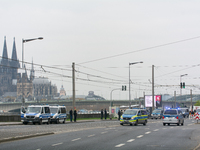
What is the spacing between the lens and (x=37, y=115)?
37.5 metres

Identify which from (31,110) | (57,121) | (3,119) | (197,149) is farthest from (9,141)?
(3,119)

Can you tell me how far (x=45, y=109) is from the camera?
39.2 meters

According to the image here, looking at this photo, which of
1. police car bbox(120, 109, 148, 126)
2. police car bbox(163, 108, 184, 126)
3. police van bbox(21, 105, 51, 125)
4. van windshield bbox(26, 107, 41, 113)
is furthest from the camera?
van windshield bbox(26, 107, 41, 113)

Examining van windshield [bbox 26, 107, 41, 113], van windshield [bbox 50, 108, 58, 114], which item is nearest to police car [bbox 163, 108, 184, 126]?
van windshield [bbox 50, 108, 58, 114]

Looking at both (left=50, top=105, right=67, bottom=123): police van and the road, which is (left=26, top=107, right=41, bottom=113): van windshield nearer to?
(left=50, top=105, right=67, bottom=123): police van

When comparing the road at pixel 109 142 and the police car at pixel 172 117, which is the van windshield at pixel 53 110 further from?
the road at pixel 109 142

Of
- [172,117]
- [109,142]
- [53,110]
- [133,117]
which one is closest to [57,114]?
[53,110]

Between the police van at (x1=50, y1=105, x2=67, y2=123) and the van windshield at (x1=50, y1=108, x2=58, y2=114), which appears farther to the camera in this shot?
the van windshield at (x1=50, y1=108, x2=58, y2=114)

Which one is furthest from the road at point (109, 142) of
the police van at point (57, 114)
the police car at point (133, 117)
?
the police van at point (57, 114)

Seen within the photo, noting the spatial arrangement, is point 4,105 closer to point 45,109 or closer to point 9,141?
point 45,109

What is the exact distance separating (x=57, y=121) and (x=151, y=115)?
27654 millimetres

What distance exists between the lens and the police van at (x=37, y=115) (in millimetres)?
37406

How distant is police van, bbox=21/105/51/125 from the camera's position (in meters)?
37.4

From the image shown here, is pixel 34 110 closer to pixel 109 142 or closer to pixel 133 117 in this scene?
pixel 133 117
